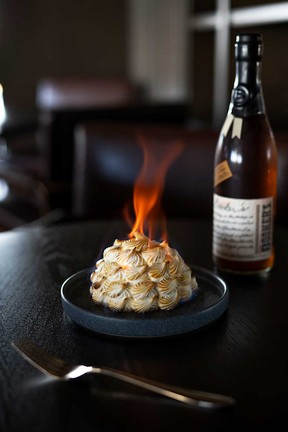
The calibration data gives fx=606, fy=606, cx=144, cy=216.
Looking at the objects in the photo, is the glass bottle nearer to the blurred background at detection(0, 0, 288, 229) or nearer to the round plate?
the round plate

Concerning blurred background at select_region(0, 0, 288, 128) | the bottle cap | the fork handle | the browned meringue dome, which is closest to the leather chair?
the bottle cap

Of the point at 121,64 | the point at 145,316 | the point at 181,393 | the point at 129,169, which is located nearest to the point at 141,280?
the point at 145,316

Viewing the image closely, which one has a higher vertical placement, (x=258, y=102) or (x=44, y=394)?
(x=258, y=102)

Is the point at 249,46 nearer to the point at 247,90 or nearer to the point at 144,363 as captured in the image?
the point at 247,90

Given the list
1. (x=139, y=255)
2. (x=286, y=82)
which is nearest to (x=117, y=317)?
(x=139, y=255)

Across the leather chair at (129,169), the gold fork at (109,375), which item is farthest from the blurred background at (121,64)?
the gold fork at (109,375)

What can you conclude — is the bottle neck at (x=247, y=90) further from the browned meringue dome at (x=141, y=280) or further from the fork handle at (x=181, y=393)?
the fork handle at (x=181, y=393)

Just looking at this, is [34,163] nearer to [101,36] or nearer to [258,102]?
[101,36]
